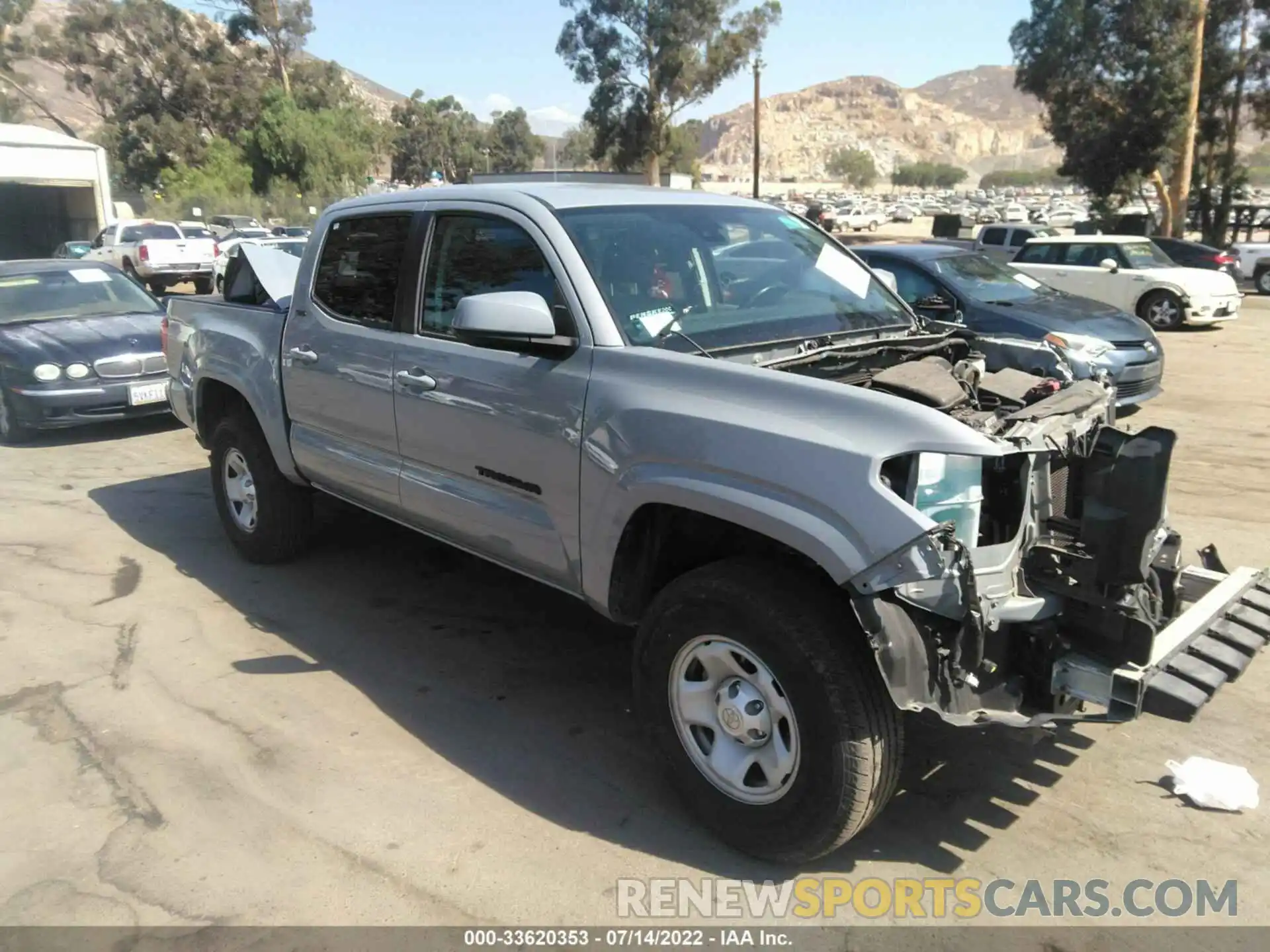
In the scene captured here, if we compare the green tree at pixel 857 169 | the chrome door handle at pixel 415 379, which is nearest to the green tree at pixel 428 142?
the green tree at pixel 857 169

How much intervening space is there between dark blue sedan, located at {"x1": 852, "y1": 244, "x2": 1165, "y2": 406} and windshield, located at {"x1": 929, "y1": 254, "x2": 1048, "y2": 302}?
1 cm

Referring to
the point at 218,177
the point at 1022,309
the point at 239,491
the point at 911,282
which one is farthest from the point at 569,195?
the point at 218,177

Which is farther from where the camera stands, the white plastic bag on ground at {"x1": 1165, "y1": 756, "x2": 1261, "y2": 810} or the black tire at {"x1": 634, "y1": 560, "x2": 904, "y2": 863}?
the white plastic bag on ground at {"x1": 1165, "y1": 756, "x2": 1261, "y2": 810}

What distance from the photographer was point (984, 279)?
1006cm

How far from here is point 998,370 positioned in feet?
12.7

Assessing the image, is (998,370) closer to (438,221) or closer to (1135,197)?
(438,221)

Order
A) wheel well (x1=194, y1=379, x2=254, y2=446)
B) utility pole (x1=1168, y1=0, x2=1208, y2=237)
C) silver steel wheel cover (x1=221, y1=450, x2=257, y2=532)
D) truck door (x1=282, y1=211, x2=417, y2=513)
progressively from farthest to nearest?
1. utility pole (x1=1168, y1=0, x2=1208, y2=237)
2. wheel well (x1=194, y1=379, x2=254, y2=446)
3. silver steel wheel cover (x1=221, y1=450, x2=257, y2=532)
4. truck door (x1=282, y1=211, x2=417, y2=513)

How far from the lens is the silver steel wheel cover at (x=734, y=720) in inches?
116

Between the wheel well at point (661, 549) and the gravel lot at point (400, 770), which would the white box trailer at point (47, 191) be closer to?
the gravel lot at point (400, 770)

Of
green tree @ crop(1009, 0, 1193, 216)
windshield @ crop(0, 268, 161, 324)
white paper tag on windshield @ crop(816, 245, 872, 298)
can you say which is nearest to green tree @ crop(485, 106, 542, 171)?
green tree @ crop(1009, 0, 1193, 216)

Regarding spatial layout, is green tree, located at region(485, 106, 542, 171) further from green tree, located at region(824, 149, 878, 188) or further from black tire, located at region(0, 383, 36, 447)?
black tire, located at region(0, 383, 36, 447)

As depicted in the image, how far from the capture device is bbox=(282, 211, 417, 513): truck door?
4.36m

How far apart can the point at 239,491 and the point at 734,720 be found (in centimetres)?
387
